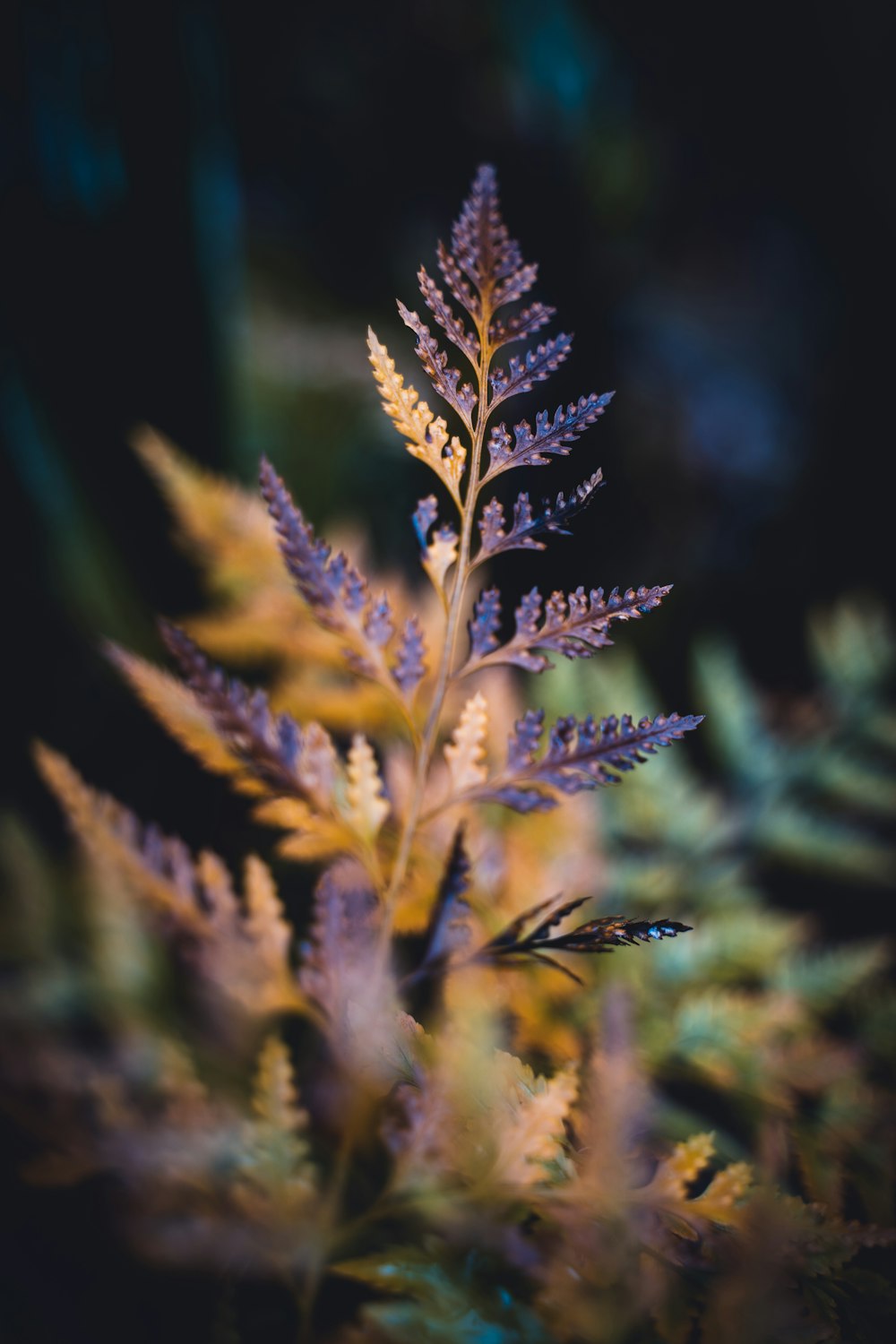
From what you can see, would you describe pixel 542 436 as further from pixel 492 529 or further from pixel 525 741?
pixel 525 741

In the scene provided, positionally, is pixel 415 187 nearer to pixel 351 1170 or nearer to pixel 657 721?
pixel 657 721

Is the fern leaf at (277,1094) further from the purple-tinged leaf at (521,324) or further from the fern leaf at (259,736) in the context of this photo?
the purple-tinged leaf at (521,324)

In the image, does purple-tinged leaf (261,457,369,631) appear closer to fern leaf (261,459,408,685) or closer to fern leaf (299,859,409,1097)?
fern leaf (261,459,408,685)

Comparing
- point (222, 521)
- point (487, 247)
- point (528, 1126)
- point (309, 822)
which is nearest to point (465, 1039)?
point (528, 1126)

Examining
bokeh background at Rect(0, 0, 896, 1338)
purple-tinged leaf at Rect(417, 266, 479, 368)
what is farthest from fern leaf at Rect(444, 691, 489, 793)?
bokeh background at Rect(0, 0, 896, 1338)

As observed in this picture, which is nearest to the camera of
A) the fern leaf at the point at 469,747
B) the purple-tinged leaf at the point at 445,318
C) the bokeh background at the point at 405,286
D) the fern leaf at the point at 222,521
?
the purple-tinged leaf at the point at 445,318

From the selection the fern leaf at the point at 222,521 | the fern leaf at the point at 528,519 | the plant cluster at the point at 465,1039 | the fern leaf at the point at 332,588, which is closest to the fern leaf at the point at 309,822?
the plant cluster at the point at 465,1039

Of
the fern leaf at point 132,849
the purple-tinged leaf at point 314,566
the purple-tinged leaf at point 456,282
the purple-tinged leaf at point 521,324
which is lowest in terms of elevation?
the fern leaf at point 132,849
